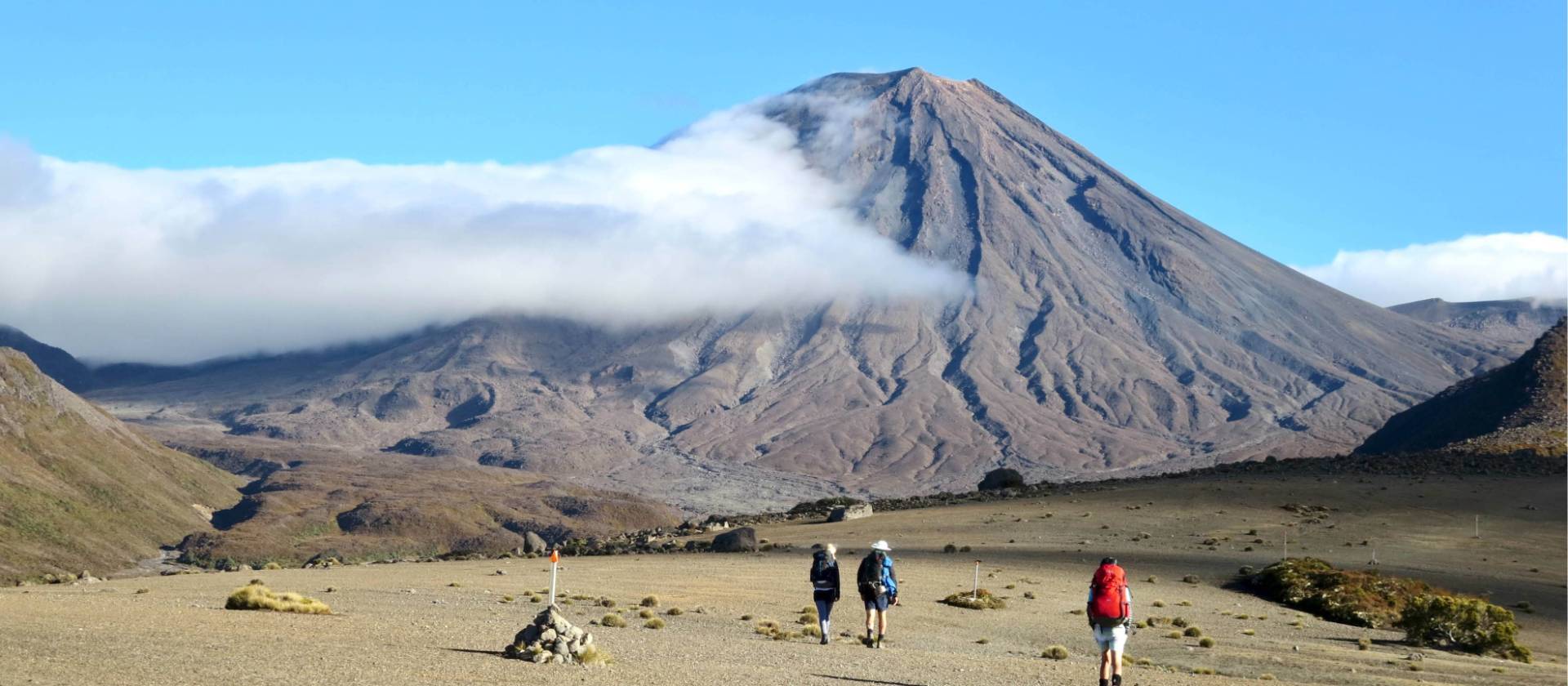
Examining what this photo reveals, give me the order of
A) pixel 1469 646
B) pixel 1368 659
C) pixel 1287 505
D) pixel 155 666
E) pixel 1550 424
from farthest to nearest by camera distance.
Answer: pixel 1550 424 < pixel 1287 505 < pixel 1469 646 < pixel 1368 659 < pixel 155 666

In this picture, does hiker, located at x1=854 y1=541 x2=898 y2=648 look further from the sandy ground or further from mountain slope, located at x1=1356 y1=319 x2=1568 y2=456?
mountain slope, located at x1=1356 y1=319 x2=1568 y2=456

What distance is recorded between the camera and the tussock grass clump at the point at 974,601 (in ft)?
104

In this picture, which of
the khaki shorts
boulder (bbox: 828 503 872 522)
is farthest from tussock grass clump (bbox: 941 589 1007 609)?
boulder (bbox: 828 503 872 522)

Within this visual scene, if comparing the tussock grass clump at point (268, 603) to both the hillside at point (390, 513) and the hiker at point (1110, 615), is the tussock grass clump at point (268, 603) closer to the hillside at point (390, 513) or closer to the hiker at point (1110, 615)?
the hiker at point (1110, 615)

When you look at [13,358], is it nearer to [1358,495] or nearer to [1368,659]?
[1358,495]

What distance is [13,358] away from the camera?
13725cm

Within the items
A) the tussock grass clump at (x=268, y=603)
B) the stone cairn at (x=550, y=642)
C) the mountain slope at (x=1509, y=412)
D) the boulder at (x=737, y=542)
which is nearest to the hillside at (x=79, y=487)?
the boulder at (x=737, y=542)

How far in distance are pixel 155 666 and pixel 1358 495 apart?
50.4m

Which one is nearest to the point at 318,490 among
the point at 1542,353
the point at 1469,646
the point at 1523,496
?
the point at 1542,353

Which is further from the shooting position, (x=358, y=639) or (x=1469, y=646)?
(x=1469, y=646)

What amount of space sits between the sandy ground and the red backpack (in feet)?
6.25

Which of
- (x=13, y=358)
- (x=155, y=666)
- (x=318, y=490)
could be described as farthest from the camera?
(x=318, y=490)

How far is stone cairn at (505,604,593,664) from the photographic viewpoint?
19062 millimetres

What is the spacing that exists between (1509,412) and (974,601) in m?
62.8
